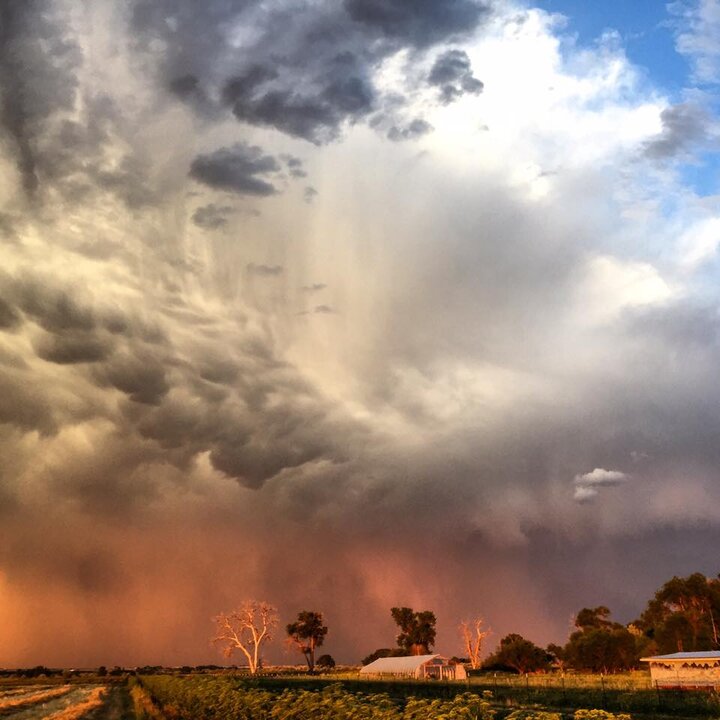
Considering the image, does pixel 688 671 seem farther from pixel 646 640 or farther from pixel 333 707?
pixel 646 640

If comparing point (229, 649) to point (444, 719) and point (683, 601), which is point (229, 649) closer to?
point (683, 601)

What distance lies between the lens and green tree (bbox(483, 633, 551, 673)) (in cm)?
14200

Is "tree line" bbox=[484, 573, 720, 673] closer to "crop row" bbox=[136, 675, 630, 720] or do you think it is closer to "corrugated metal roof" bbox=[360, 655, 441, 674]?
"corrugated metal roof" bbox=[360, 655, 441, 674]

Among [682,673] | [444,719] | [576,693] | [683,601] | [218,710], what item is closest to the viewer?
[444,719]

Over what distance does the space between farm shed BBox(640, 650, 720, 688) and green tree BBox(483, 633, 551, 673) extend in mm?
80461

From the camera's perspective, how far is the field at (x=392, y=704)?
61.3 feet

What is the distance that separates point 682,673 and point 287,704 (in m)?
48.9

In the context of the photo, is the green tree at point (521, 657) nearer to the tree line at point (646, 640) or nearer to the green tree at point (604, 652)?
the tree line at point (646, 640)

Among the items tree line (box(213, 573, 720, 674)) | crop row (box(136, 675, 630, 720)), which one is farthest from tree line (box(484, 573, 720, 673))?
crop row (box(136, 675, 630, 720))

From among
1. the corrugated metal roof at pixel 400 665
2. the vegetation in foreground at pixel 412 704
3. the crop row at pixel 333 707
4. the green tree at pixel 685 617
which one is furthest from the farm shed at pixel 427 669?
the crop row at pixel 333 707

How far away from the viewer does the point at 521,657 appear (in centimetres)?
14325

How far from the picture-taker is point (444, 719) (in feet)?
53.0

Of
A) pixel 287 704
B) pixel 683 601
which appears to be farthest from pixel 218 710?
pixel 683 601

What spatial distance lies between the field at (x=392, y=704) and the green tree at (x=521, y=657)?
6188 centimetres
